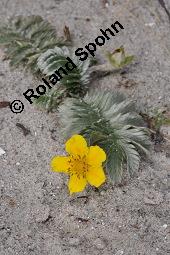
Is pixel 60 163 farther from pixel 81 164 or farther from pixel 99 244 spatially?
pixel 99 244

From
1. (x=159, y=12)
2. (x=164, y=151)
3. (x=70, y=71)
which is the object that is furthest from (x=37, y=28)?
(x=164, y=151)

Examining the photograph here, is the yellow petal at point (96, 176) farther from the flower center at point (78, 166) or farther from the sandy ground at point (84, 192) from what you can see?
the sandy ground at point (84, 192)

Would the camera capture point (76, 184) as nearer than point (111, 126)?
Yes

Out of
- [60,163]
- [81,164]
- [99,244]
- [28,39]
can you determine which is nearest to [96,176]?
[81,164]

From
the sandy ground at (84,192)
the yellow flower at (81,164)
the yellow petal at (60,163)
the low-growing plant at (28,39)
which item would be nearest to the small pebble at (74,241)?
the sandy ground at (84,192)

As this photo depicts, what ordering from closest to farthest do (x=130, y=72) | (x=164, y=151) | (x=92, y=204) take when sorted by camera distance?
(x=92, y=204) < (x=164, y=151) < (x=130, y=72)

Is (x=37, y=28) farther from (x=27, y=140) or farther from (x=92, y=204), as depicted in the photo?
(x=92, y=204)
